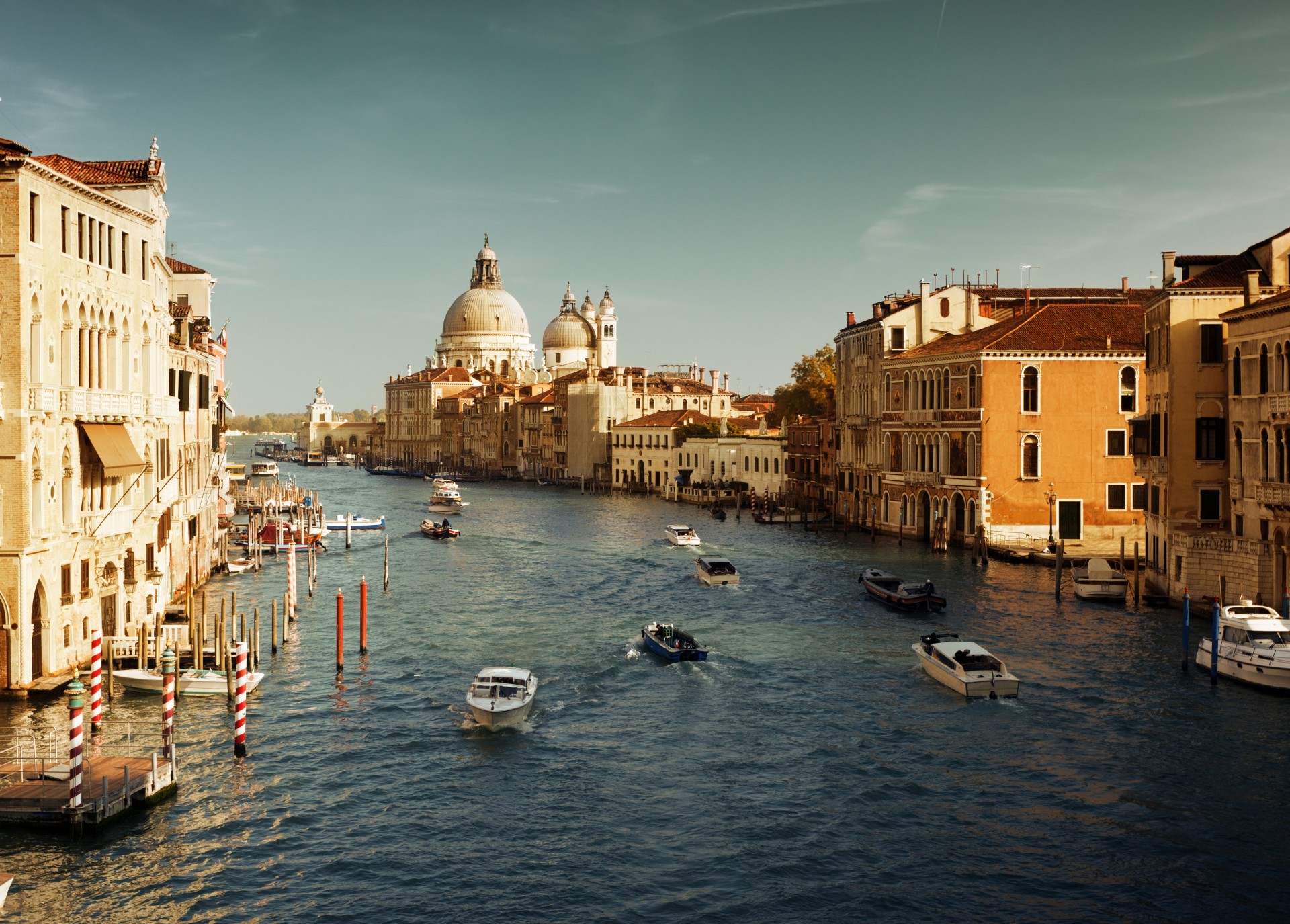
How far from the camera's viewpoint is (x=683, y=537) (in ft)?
159

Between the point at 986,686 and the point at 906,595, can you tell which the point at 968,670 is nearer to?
the point at 986,686

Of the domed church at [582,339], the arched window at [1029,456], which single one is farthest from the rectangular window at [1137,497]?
the domed church at [582,339]

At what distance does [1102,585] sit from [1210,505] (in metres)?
3.94

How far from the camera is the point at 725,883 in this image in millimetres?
13789

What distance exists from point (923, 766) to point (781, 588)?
1750 cm

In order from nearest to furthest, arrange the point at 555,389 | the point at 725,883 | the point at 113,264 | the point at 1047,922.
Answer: the point at 1047,922 < the point at 725,883 < the point at 113,264 < the point at 555,389

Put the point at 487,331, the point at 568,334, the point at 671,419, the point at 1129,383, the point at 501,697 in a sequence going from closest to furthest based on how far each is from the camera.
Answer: the point at 501,697
the point at 1129,383
the point at 671,419
the point at 568,334
the point at 487,331

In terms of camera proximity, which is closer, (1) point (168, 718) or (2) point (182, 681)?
(1) point (168, 718)

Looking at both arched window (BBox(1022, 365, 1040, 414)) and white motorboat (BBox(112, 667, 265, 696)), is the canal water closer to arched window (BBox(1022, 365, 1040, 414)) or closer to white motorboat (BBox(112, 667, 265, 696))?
white motorboat (BBox(112, 667, 265, 696))

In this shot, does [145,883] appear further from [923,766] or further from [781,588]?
[781,588]

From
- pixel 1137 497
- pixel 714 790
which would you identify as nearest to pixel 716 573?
pixel 1137 497

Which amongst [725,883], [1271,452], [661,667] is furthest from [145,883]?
[1271,452]

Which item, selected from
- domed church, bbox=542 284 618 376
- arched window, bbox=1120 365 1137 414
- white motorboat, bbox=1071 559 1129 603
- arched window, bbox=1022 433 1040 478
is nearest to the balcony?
white motorboat, bbox=1071 559 1129 603

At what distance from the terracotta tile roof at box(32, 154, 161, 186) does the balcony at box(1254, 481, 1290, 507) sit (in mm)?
23248
